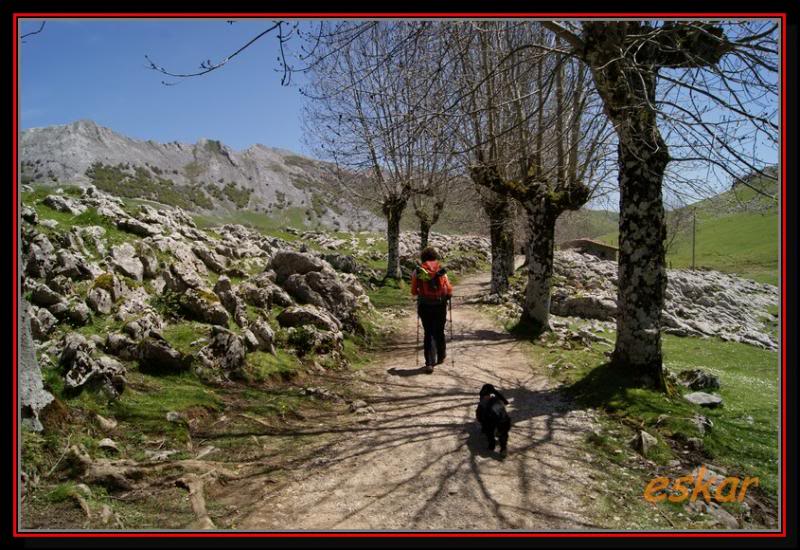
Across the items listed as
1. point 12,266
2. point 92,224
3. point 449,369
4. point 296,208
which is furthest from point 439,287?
point 296,208

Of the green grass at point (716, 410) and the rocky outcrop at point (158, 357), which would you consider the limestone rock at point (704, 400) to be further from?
the rocky outcrop at point (158, 357)

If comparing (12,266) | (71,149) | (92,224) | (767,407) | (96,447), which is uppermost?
(71,149)

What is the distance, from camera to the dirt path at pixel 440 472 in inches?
171

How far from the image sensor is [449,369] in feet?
32.4

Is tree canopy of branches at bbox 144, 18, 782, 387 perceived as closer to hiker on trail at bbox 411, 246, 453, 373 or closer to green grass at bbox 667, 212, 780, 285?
hiker on trail at bbox 411, 246, 453, 373

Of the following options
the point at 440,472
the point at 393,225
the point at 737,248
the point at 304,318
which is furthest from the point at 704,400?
the point at 737,248

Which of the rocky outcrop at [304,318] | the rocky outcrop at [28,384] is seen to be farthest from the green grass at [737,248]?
the rocky outcrop at [28,384]

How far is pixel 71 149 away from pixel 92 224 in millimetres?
124301

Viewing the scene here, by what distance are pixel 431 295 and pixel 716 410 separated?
16.8 feet

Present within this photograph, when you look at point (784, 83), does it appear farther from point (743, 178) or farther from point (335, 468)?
point (335, 468)

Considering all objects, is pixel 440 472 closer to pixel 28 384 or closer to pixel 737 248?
pixel 28 384

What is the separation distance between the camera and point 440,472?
17.2ft

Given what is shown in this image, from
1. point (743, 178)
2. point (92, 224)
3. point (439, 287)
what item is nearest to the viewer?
point (743, 178)

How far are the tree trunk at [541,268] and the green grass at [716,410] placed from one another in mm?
2467
